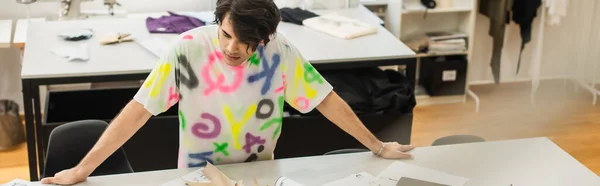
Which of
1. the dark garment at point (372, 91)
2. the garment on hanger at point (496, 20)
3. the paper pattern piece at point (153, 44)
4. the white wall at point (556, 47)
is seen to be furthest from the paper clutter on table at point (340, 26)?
the white wall at point (556, 47)

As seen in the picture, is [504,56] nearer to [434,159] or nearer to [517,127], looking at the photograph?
Result: [517,127]

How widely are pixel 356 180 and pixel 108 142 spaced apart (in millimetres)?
723

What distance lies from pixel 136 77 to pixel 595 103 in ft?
10.3

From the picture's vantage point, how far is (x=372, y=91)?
11.6 ft

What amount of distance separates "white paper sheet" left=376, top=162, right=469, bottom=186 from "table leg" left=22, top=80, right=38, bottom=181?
161cm

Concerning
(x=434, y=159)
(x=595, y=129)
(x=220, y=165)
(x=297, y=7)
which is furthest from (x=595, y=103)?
(x=220, y=165)

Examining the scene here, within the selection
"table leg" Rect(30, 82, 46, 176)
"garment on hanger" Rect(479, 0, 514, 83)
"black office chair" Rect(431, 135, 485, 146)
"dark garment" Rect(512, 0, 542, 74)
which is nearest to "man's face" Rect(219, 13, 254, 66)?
"black office chair" Rect(431, 135, 485, 146)

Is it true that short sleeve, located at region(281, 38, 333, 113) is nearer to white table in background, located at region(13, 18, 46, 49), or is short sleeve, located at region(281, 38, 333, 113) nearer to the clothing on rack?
white table in background, located at region(13, 18, 46, 49)

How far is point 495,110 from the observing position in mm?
4852

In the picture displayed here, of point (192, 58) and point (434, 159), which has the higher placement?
point (192, 58)

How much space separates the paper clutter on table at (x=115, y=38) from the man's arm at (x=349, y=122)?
4.99 feet

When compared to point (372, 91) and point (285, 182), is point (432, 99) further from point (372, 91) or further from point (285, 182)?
point (285, 182)

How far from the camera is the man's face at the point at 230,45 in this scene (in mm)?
2021

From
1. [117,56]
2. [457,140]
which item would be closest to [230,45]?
[457,140]
